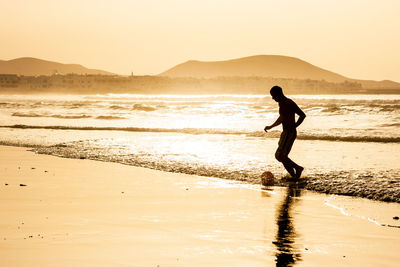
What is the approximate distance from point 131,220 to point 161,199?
56.3 inches

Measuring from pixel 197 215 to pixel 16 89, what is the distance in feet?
450

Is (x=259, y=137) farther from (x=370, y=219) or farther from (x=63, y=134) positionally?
(x=370, y=219)

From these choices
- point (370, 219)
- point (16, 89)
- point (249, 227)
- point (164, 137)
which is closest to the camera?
point (249, 227)

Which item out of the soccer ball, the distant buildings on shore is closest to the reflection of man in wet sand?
the soccer ball

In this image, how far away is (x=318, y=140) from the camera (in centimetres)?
1691

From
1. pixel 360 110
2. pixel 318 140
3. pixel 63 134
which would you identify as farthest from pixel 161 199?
pixel 360 110

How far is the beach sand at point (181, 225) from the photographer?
4.55m

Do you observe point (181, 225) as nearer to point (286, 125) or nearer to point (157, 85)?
point (286, 125)

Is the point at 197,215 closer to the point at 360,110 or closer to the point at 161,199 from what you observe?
the point at 161,199

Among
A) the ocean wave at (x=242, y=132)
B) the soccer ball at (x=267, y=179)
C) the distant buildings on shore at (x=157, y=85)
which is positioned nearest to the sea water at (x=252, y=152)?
the ocean wave at (x=242, y=132)

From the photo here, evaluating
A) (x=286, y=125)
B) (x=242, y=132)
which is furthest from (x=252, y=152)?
(x=242, y=132)

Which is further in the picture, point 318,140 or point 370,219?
point 318,140

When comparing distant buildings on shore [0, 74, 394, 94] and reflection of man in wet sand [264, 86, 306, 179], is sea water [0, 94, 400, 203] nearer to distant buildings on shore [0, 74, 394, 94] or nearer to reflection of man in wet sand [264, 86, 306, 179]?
reflection of man in wet sand [264, 86, 306, 179]

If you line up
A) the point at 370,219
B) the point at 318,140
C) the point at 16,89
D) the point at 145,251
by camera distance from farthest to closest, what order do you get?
the point at 16,89, the point at 318,140, the point at 370,219, the point at 145,251
